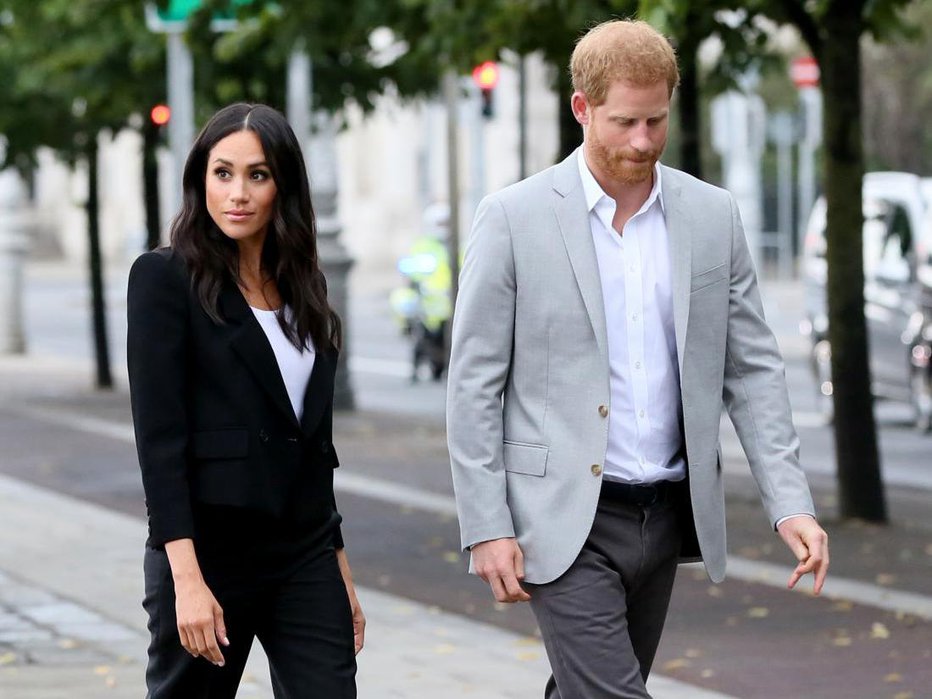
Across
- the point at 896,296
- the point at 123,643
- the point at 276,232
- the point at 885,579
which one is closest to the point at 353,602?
the point at 276,232

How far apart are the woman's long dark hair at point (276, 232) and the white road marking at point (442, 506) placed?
4.47m

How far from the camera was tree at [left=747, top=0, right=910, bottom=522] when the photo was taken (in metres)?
10.0

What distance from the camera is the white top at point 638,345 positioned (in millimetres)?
3920

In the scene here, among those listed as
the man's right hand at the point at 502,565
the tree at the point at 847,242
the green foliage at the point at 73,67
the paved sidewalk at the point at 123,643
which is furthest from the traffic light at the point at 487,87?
the man's right hand at the point at 502,565

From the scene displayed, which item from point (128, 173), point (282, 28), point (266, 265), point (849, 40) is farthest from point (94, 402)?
point (128, 173)

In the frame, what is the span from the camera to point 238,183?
3.81 meters

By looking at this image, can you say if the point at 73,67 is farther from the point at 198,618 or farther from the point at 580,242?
the point at 198,618

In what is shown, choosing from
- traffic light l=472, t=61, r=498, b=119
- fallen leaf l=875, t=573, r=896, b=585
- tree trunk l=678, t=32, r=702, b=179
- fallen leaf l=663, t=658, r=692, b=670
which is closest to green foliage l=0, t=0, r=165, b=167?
traffic light l=472, t=61, r=498, b=119

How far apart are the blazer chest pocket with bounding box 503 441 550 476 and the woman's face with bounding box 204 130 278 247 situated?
25.6 inches

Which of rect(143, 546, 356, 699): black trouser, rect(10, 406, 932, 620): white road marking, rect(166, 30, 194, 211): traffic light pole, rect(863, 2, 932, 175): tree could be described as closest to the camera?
rect(143, 546, 356, 699): black trouser

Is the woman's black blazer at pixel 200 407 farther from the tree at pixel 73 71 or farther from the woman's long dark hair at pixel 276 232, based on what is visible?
the tree at pixel 73 71

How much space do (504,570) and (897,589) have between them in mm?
4868

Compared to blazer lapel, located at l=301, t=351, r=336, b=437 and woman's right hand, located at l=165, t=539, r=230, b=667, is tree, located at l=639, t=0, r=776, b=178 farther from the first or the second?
woman's right hand, located at l=165, t=539, r=230, b=667

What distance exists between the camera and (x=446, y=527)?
10367mm
